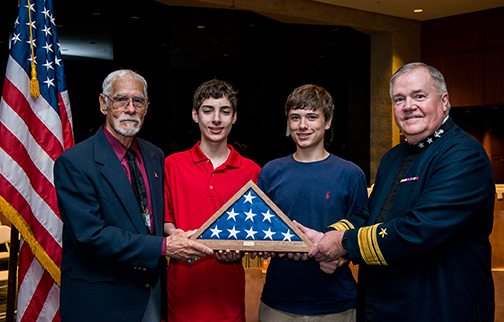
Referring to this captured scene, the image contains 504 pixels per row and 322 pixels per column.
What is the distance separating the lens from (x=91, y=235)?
6.07 ft

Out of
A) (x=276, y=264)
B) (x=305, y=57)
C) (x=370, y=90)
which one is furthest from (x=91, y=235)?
(x=370, y=90)

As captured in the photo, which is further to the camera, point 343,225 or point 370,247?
point 343,225

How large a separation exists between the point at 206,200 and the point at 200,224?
0.42 feet

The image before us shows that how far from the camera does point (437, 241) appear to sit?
1.62 meters

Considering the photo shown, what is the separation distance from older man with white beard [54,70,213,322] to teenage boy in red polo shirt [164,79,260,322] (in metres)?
0.16

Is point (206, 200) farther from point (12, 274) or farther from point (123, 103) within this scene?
point (12, 274)

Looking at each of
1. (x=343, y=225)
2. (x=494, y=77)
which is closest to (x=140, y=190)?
(x=343, y=225)

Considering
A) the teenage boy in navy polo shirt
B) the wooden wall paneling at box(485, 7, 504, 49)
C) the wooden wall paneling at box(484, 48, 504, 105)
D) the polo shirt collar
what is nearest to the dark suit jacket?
the polo shirt collar

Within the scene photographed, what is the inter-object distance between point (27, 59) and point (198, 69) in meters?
4.06

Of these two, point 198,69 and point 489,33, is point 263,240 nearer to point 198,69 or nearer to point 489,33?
point 198,69

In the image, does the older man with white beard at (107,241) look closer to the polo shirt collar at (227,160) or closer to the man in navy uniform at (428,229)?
the polo shirt collar at (227,160)

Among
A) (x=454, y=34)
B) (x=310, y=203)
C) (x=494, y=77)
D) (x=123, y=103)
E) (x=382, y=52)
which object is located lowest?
(x=310, y=203)

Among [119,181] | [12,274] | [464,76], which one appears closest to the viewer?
[119,181]

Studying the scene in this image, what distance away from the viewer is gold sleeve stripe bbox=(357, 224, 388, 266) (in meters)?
1.73
